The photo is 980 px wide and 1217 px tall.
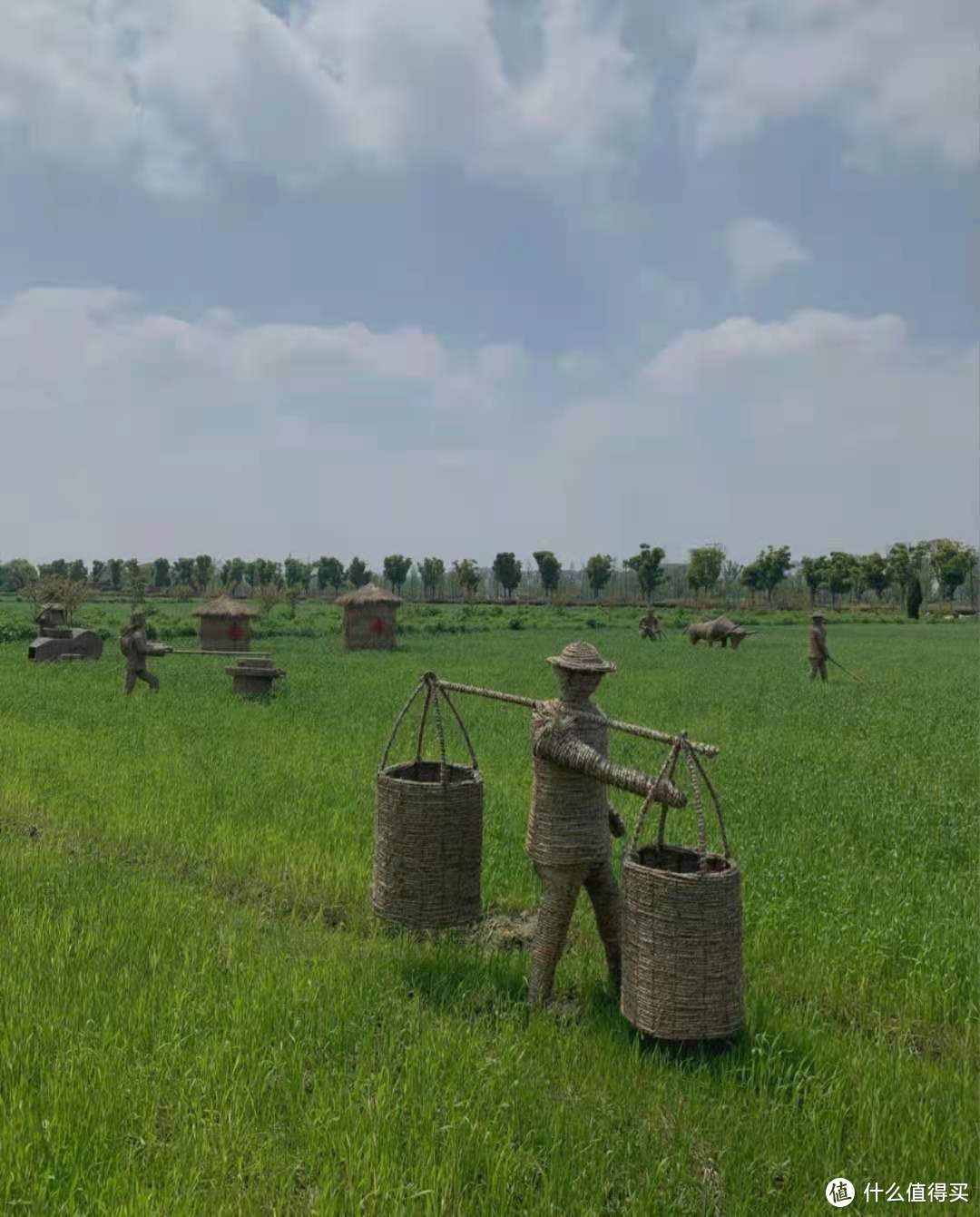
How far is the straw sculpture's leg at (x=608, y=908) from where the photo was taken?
4012 millimetres

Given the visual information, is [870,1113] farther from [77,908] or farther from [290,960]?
[77,908]

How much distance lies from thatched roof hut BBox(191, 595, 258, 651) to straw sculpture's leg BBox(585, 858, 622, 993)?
2231cm

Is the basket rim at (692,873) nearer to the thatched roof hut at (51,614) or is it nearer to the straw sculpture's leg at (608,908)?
the straw sculpture's leg at (608,908)

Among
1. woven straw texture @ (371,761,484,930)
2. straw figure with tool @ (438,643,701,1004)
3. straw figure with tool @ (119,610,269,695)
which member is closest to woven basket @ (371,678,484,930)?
woven straw texture @ (371,761,484,930)

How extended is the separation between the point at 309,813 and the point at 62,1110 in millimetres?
4081

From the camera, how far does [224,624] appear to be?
25734 mm

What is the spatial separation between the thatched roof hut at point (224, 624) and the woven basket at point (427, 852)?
21642 millimetres

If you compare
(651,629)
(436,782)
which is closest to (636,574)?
(651,629)

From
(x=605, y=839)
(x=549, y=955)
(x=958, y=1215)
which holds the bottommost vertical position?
(x=958, y=1215)

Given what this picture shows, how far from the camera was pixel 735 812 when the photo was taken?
730cm

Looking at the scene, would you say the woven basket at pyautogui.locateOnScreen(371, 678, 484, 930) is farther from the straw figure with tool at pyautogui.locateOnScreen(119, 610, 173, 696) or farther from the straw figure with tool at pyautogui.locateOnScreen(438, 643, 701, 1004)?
the straw figure with tool at pyautogui.locateOnScreen(119, 610, 173, 696)

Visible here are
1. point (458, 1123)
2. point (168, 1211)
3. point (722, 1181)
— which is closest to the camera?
point (168, 1211)

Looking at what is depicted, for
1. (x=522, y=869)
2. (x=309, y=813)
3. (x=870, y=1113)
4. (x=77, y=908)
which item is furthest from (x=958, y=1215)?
(x=309, y=813)

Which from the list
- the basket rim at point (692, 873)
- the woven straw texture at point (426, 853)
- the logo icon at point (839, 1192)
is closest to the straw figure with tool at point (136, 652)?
the woven straw texture at point (426, 853)
